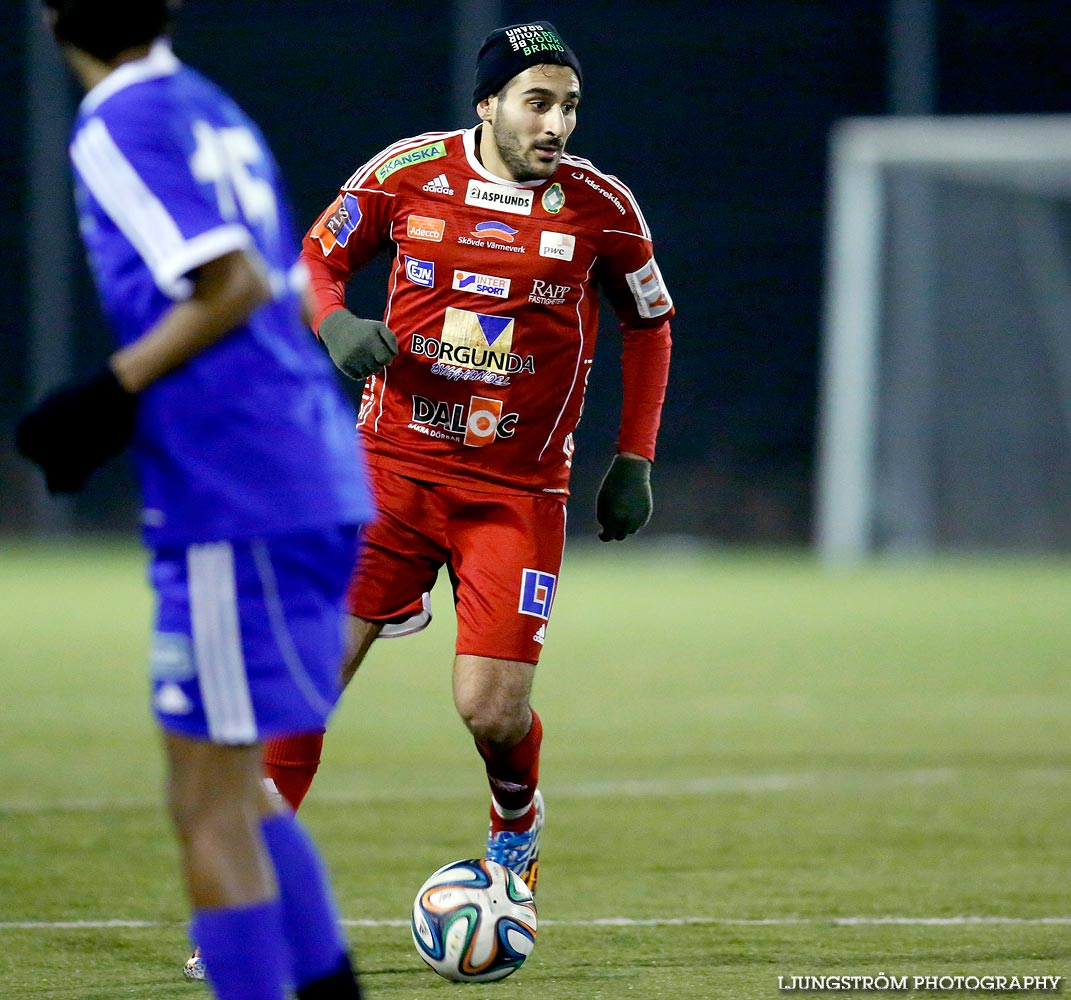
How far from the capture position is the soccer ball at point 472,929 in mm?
4488

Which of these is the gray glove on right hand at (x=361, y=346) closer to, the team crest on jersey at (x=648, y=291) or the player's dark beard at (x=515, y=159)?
the player's dark beard at (x=515, y=159)

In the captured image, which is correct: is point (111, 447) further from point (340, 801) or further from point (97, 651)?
point (97, 651)

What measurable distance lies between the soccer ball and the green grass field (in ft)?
0.21

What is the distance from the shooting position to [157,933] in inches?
193

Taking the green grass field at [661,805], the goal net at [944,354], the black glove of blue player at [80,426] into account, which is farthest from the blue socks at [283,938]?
the goal net at [944,354]

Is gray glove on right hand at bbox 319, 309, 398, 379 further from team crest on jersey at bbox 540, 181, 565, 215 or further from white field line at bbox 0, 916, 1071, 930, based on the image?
white field line at bbox 0, 916, 1071, 930

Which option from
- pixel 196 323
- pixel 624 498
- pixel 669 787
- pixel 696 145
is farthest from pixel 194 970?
pixel 696 145

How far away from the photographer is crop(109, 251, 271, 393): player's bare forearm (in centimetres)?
297

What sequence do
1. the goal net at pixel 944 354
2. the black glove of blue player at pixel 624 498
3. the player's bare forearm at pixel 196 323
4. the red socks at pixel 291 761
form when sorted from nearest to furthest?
the player's bare forearm at pixel 196 323 → the red socks at pixel 291 761 → the black glove of blue player at pixel 624 498 → the goal net at pixel 944 354

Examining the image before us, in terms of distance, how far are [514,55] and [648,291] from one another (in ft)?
2.29

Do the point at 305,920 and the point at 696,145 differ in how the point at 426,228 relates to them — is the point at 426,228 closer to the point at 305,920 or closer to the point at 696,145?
the point at 305,920

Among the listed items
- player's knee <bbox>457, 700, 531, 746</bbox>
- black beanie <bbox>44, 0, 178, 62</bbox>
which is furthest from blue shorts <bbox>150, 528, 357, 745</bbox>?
player's knee <bbox>457, 700, 531, 746</bbox>

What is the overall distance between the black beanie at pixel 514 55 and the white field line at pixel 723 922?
2068mm

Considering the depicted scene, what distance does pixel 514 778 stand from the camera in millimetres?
5008
